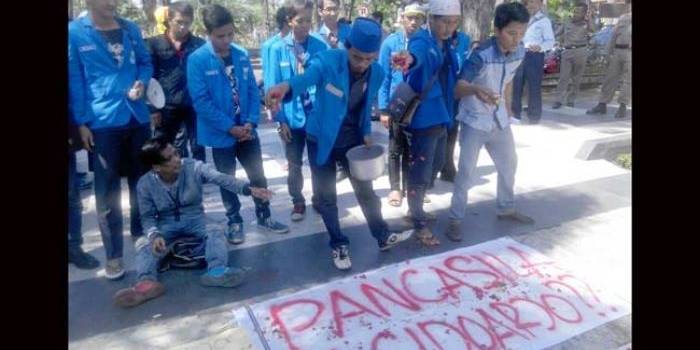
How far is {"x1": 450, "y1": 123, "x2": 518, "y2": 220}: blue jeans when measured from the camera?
4215 millimetres

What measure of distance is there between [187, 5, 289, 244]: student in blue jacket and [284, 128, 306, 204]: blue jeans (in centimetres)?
42

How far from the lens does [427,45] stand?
3.96 meters

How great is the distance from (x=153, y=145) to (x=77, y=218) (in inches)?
32.9

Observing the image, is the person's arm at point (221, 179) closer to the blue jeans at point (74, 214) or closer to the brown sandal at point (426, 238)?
the blue jeans at point (74, 214)

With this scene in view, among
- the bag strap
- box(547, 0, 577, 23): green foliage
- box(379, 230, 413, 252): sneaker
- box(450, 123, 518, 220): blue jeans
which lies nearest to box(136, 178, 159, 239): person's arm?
box(379, 230, 413, 252): sneaker

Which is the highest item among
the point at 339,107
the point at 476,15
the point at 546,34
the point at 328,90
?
the point at 476,15

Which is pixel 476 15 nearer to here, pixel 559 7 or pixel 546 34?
pixel 546 34

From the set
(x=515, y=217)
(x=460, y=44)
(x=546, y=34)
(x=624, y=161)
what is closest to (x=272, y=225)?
(x=515, y=217)

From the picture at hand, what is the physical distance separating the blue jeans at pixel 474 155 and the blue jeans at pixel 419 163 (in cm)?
21

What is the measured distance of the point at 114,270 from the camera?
374cm

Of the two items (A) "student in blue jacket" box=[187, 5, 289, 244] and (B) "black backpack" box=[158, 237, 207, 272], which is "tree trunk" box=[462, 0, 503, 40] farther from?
(B) "black backpack" box=[158, 237, 207, 272]

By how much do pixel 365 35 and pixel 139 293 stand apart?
214 centimetres

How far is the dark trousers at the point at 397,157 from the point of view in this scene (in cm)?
458
